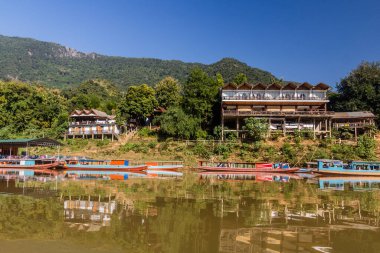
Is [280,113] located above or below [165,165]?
above

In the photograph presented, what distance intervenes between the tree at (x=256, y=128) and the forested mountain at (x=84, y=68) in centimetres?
6519

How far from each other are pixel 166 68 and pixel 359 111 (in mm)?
105644

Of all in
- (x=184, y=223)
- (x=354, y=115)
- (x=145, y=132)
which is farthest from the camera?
(x=145, y=132)

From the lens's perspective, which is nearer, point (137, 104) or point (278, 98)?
point (278, 98)

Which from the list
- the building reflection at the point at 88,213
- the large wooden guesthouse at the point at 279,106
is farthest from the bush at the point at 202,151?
the building reflection at the point at 88,213

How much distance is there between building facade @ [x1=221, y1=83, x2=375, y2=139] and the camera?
4772 cm

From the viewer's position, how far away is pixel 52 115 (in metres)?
61.8

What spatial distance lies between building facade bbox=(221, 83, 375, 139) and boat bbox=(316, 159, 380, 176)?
11.6 m

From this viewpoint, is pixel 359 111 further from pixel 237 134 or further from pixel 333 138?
pixel 237 134

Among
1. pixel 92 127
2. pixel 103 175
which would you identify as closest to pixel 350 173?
pixel 103 175

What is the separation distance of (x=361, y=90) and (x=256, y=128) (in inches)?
995

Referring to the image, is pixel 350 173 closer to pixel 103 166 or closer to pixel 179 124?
pixel 179 124

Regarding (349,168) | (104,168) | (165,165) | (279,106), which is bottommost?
(104,168)

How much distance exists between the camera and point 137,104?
57875 millimetres
